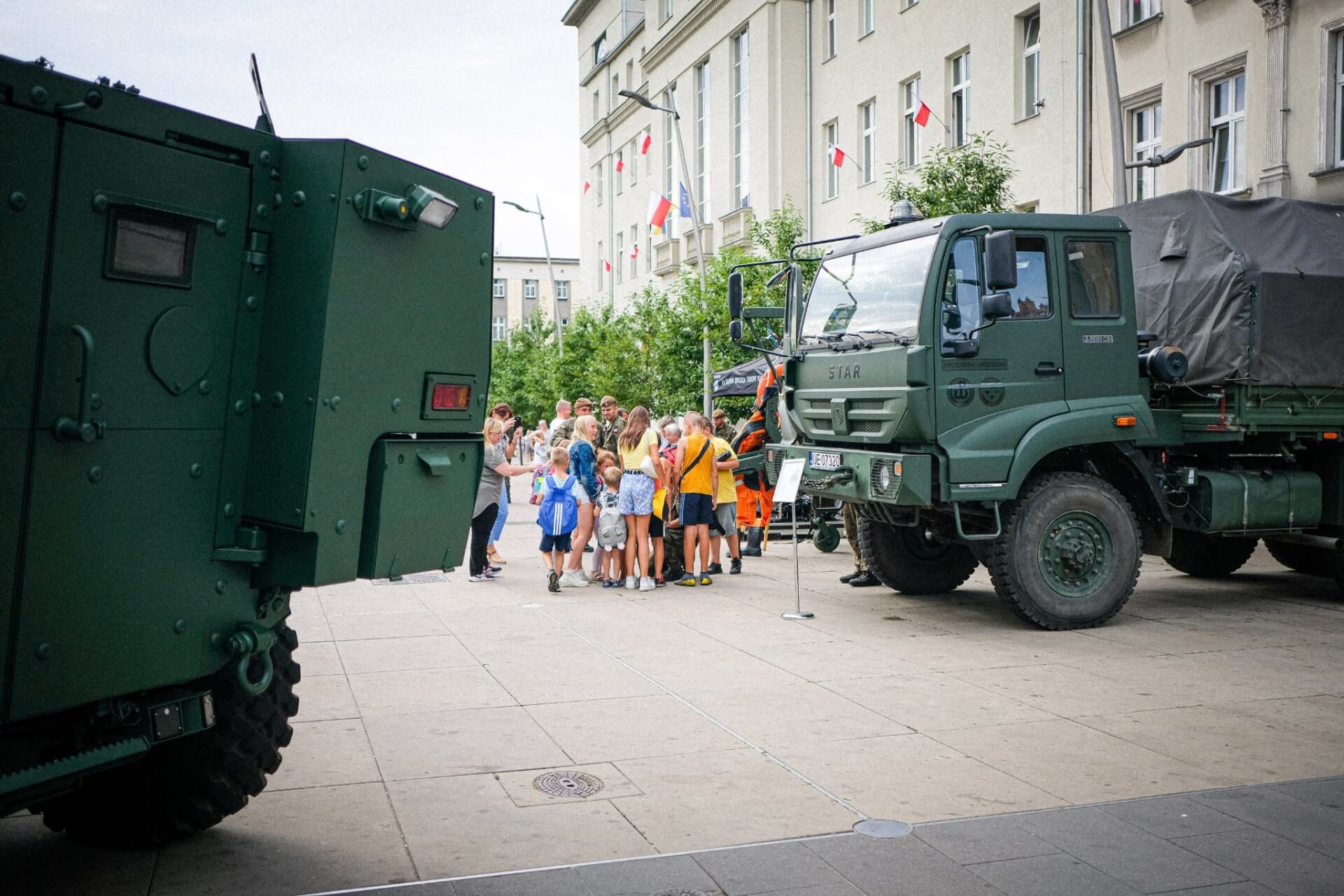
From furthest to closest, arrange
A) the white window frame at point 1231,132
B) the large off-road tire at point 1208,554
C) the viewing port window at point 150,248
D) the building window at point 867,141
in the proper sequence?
the building window at point 867,141, the white window frame at point 1231,132, the large off-road tire at point 1208,554, the viewing port window at point 150,248

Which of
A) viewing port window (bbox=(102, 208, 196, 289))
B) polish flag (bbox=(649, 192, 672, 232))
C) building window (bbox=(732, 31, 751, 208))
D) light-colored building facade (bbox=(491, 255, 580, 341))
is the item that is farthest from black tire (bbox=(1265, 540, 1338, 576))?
light-colored building facade (bbox=(491, 255, 580, 341))

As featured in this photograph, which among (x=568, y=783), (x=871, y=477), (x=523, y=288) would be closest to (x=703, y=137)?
(x=871, y=477)

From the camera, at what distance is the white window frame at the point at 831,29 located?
33.9 m

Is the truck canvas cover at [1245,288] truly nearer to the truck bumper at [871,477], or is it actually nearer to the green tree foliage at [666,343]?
the truck bumper at [871,477]

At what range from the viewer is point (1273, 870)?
460 cm

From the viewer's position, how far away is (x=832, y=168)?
34.2m

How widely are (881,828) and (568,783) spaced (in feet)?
4.84

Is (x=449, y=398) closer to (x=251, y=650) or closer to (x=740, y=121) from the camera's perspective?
(x=251, y=650)

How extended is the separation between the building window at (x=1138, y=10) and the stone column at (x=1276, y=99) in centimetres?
288

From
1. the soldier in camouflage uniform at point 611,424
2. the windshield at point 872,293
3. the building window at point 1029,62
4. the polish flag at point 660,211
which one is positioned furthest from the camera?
the polish flag at point 660,211

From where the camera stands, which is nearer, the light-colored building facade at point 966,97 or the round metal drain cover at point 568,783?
the round metal drain cover at point 568,783

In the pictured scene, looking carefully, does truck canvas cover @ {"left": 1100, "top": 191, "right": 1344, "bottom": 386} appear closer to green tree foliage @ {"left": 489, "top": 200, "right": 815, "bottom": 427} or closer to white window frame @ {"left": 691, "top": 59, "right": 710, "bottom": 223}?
green tree foliage @ {"left": 489, "top": 200, "right": 815, "bottom": 427}

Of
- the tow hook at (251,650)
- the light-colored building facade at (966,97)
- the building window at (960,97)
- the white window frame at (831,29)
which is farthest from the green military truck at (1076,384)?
the white window frame at (831,29)

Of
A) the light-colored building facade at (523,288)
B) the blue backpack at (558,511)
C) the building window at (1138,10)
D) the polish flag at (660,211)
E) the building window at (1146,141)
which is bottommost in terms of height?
the blue backpack at (558,511)
